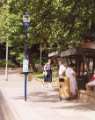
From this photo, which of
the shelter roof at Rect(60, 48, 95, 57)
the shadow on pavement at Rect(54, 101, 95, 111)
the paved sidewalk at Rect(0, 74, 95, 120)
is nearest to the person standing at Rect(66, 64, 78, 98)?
the paved sidewalk at Rect(0, 74, 95, 120)

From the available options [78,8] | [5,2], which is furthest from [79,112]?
[5,2]

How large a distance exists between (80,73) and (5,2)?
9.45 m

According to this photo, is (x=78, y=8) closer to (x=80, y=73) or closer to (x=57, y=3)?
(x=57, y=3)

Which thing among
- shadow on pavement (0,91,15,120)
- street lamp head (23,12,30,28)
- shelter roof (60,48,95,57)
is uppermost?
street lamp head (23,12,30,28)

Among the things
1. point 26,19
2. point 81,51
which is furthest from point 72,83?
point 26,19


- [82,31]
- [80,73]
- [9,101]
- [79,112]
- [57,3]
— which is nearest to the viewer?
[79,112]

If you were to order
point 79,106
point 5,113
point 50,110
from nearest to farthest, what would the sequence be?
point 50,110 → point 5,113 → point 79,106

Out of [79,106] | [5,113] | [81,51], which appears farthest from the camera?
[81,51]

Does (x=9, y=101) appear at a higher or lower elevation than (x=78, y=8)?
lower

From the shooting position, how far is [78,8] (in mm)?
20703

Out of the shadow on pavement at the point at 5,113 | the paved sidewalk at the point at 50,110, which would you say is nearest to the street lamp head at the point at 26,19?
the paved sidewalk at the point at 50,110

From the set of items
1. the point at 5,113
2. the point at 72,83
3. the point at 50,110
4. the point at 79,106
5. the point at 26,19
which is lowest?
the point at 5,113

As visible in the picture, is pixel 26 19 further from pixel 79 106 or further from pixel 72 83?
pixel 79 106

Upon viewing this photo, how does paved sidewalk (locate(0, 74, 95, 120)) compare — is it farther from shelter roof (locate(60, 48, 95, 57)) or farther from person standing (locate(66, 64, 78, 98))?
shelter roof (locate(60, 48, 95, 57))
